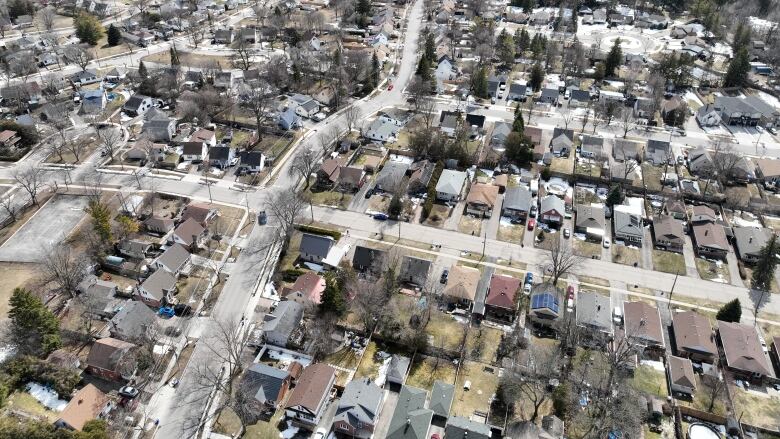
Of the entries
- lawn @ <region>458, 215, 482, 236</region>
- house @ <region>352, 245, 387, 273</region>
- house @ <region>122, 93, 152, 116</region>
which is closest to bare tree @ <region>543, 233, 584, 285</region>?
lawn @ <region>458, 215, 482, 236</region>

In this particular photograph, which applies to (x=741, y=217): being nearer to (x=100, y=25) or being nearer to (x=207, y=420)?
(x=207, y=420)

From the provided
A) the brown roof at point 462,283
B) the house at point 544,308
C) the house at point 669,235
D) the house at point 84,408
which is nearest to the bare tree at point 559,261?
the house at point 544,308

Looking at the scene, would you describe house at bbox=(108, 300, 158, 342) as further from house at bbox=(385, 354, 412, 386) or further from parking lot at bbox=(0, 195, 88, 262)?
house at bbox=(385, 354, 412, 386)

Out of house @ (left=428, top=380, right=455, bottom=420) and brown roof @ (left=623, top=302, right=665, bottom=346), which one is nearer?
house @ (left=428, top=380, right=455, bottom=420)

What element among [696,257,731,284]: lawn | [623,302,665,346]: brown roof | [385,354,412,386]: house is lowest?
[385,354,412,386]: house

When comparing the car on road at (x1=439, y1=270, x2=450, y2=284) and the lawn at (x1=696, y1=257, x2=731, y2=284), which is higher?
the lawn at (x1=696, y1=257, x2=731, y2=284)

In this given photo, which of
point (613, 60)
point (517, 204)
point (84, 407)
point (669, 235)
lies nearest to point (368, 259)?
point (517, 204)
